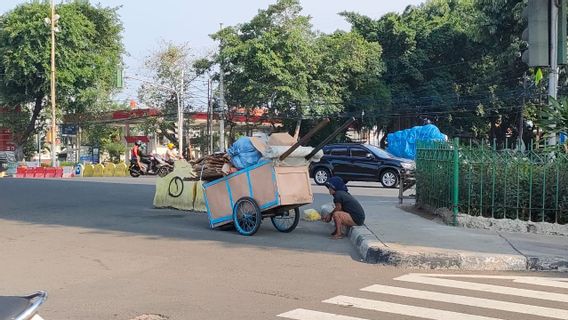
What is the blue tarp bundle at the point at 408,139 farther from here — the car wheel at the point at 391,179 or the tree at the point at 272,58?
the tree at the point at 272,58

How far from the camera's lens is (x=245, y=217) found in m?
10.8

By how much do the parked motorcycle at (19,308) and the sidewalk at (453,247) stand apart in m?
6.05

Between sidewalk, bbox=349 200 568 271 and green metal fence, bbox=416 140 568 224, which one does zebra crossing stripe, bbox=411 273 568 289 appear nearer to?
sidewalk, bbox=349 200 568 271

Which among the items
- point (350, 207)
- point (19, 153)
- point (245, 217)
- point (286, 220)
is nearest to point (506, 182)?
point (350, 207)

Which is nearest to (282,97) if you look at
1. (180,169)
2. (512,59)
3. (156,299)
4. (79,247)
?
(512,59)

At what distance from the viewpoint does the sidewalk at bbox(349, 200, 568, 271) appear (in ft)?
26.5

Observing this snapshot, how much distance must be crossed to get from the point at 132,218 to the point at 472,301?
881 centimetres

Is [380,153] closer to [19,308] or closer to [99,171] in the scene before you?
[99,171]

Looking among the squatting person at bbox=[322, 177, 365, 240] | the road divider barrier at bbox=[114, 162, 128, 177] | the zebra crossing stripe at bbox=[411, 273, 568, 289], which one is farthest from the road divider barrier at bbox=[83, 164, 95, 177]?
the zebra crossing stripe at bbox=[411, 273, 568, 289]

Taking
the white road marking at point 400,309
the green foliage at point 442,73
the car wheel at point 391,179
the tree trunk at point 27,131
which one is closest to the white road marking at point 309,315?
the white road marking at point 400,309

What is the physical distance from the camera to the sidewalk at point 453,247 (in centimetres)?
806

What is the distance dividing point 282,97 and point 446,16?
16.2 metres

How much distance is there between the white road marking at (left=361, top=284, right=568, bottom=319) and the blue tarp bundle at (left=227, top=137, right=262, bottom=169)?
4424 millimetres

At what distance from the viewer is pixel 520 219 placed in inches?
412
